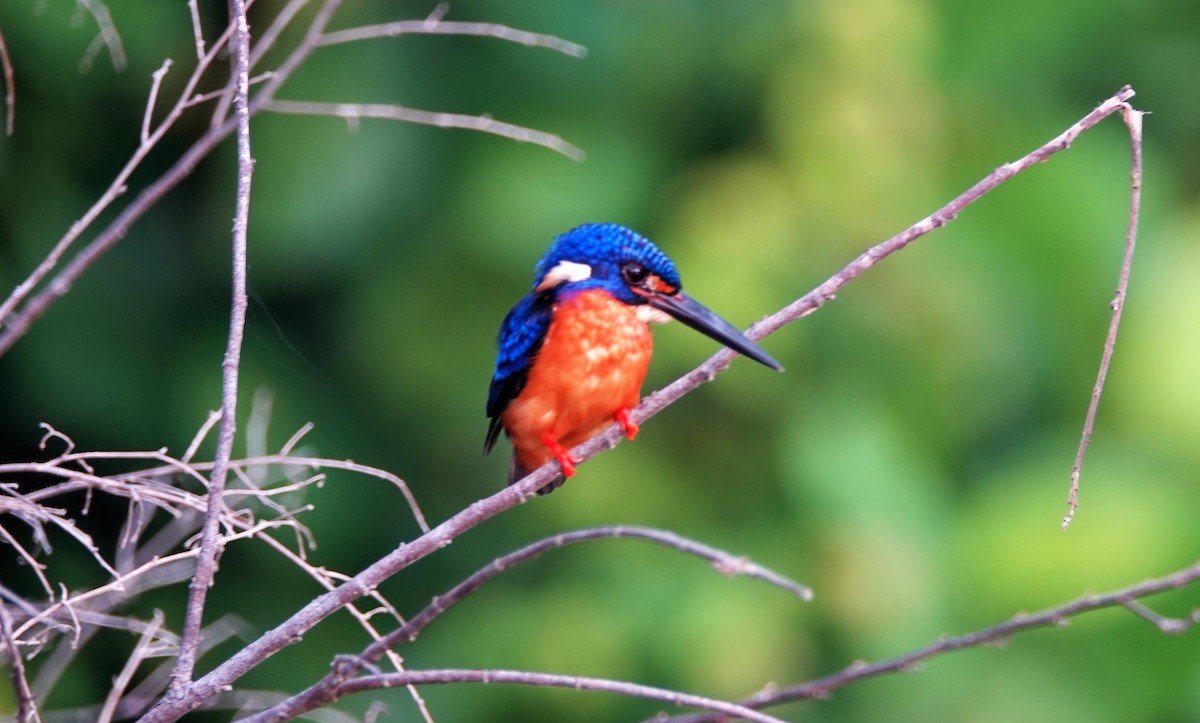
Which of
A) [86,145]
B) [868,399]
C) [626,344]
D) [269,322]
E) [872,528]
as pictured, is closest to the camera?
[269,322]

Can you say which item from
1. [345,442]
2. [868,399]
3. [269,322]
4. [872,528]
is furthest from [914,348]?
[269,322]

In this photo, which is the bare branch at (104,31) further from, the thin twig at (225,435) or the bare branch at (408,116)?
the thin twig at (225,435)

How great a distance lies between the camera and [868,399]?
9.71 ft

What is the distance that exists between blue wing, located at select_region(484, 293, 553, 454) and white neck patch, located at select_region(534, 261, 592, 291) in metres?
0.03

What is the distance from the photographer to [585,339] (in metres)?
2.29

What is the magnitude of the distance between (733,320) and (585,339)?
0.72 meters

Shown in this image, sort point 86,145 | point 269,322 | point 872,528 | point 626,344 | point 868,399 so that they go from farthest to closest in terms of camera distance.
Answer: point 86,145
point 868,399
point 872,528
point 626,344
point 269,322

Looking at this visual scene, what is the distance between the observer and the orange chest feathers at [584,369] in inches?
88.9

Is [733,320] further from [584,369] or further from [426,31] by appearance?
[426,31]

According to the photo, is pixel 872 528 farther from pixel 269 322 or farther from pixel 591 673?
pixel 269 322

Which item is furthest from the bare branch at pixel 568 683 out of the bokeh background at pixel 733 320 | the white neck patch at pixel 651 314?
the bokeh background at pixel 733 320

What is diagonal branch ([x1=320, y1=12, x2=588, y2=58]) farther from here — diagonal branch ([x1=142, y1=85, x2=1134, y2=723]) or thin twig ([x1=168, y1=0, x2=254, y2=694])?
diagonal branch ([x1=142, y1=85, x2=1134, y2=723])

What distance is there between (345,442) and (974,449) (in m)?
1.49

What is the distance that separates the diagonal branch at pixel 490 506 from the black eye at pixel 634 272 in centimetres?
77
